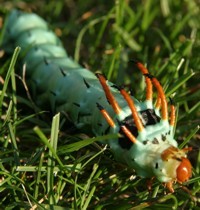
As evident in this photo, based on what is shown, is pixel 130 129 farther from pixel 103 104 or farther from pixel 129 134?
pixel 103 104

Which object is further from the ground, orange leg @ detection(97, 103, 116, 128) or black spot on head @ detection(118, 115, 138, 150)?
orange leg @ detection(97, 103, 116, 128)

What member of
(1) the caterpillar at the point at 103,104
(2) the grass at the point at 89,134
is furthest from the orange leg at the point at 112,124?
(2) the grass at the point at 89,134

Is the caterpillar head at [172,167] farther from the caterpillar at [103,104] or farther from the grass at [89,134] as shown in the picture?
the grass at [89,134]

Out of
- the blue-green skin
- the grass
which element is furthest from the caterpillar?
the grass

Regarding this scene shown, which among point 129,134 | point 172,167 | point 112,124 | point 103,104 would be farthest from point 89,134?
point 172,167

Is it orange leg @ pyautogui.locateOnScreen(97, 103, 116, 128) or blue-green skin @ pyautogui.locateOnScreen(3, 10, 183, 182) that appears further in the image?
orange leg @ pyautogui.locateOnScreen(97, 103, 116, 128)

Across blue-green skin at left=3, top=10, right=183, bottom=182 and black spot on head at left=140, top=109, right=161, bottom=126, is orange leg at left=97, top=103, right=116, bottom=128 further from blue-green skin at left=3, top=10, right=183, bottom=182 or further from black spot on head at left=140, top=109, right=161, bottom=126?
black spot on head at left=140, top=109, right=161, bottom=126
